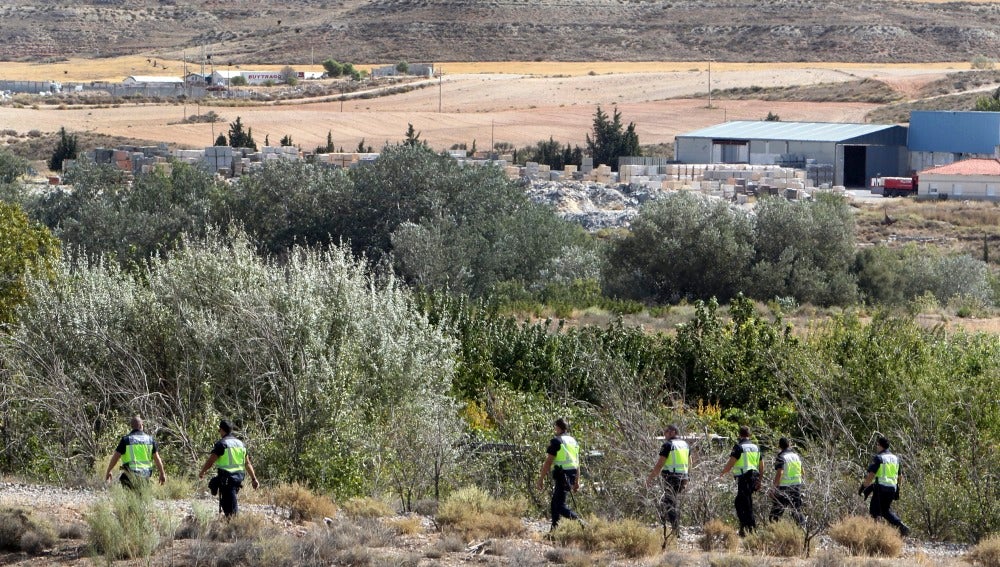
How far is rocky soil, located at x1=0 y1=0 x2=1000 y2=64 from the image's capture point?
136 m

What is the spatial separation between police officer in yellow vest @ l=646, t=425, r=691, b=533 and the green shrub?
490 cm

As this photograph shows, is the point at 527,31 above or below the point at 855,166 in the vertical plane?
above

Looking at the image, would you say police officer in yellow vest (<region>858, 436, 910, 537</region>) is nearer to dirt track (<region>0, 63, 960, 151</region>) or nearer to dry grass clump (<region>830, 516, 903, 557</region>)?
dry grass clump (<region>830, 516, 903, 557</region>)

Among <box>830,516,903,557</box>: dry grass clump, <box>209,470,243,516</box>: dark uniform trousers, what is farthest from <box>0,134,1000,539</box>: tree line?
<box>209,470,243,516</box>: dark uniform trousers

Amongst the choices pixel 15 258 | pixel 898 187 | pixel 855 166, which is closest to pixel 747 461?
pixel 15 258

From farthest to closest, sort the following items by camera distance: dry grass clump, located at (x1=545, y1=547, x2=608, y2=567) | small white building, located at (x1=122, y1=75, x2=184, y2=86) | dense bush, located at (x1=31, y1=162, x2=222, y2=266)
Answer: small white building, located at (x1=122, y1=75, x2=184, y2=86)
dense bush, located at (x1=31, y1=162, x2=222, y2=266)
dry grass clump, located at (x1=545, y1=547, x2=608, y2=567)

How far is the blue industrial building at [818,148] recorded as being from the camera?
7219 cm

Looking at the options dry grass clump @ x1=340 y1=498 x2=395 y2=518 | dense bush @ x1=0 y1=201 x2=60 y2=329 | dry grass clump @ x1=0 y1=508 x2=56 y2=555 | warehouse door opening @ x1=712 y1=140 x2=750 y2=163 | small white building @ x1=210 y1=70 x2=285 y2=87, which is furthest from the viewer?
small white building @ x1=210 y1=70 x2=285 y2=87

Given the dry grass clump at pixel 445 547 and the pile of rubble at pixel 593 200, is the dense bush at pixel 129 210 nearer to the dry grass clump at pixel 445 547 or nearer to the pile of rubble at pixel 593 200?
the pile of rubble at pixel 593 200

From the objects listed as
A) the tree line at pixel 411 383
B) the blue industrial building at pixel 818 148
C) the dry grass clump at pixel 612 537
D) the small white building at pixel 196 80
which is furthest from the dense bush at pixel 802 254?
the small white building at pixel 196 80

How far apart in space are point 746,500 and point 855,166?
199 feet

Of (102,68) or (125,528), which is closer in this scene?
(125,528)

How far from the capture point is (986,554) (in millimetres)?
14312

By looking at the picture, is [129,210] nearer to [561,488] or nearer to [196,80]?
[561,488]
